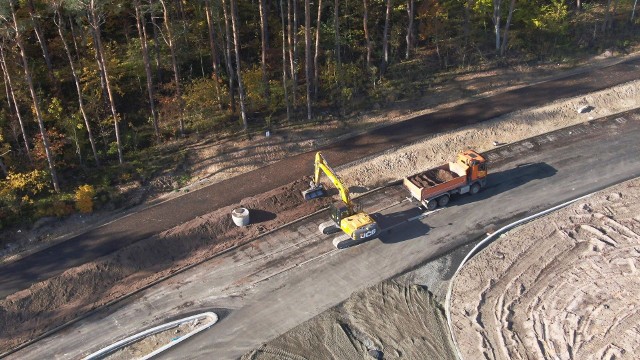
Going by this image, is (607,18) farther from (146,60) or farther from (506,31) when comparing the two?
(146,60)

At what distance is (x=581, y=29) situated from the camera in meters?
49.2

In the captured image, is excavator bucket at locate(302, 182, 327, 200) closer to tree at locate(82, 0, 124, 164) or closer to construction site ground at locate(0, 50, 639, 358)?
construction site ground at locate(0, 50, 639, 358)

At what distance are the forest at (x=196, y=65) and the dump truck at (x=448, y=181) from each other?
9519 millimetres

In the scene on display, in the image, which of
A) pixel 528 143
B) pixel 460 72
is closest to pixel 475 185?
pixel 528 143

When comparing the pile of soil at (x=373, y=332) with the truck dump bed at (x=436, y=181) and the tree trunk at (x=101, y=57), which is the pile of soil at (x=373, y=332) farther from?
the tree trunk at (x=101, y=57)

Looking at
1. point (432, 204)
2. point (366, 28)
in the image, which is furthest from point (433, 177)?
point (366, 28)

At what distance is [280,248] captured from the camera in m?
31.3

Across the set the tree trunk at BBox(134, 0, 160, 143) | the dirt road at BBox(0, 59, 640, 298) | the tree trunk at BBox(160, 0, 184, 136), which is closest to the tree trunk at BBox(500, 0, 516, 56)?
the dirt road at BBox(0, 59, 640, 298)

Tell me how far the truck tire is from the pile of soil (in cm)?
610

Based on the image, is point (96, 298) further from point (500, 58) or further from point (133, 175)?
point (500, 58)

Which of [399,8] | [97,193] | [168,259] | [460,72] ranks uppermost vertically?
[399,8]

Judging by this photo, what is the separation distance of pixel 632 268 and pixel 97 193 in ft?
96.3

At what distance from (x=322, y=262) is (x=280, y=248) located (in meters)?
2.53

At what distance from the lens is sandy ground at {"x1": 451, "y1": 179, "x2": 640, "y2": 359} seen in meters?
25.7
